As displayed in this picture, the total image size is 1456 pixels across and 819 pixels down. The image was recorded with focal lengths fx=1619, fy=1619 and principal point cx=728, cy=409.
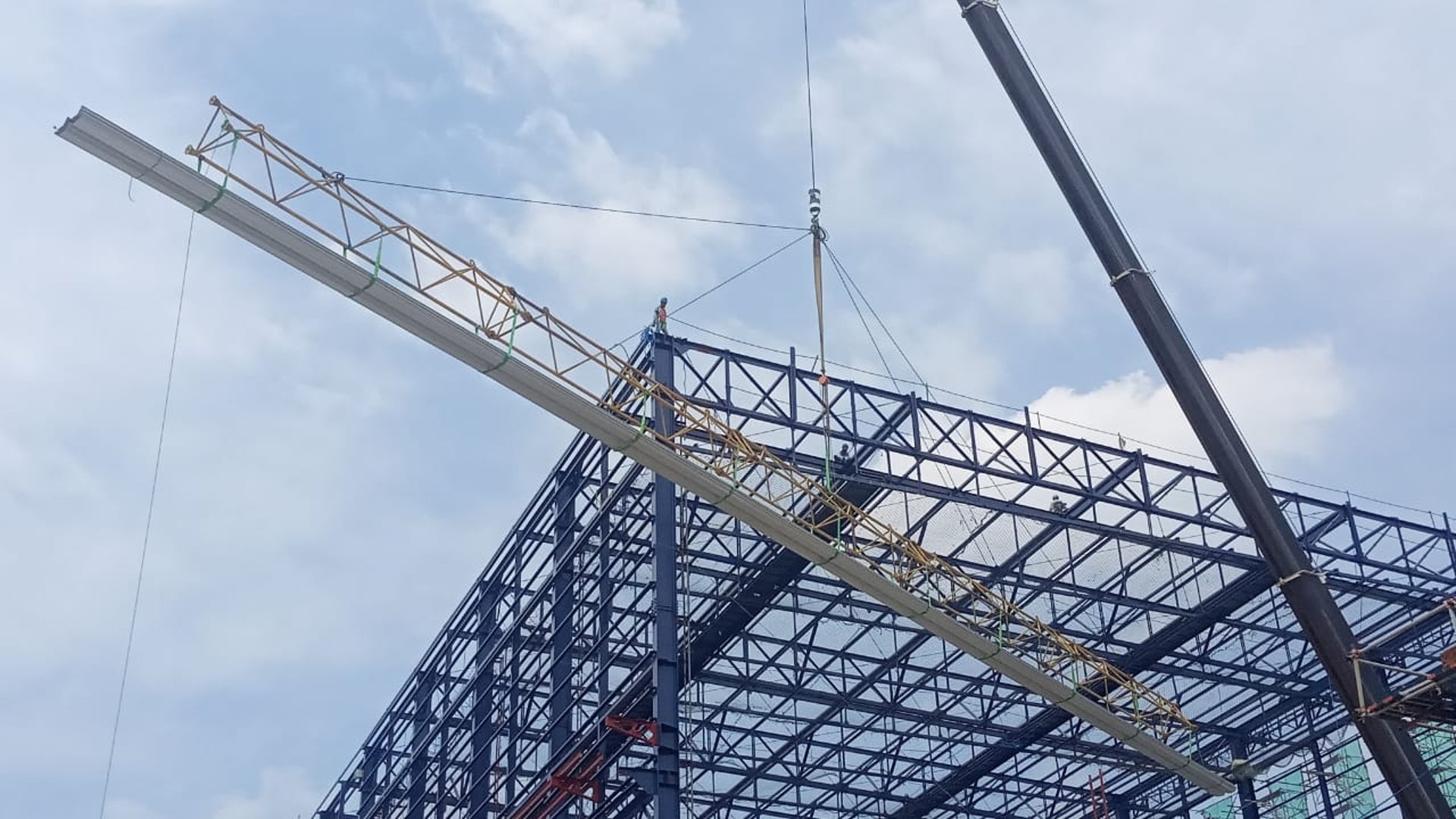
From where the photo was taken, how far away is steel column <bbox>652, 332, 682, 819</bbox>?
31359 millimetres

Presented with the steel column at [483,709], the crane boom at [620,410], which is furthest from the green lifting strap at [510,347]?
the steel column at [483,709]

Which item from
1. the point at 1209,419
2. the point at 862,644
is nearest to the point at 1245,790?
the point at 862,644

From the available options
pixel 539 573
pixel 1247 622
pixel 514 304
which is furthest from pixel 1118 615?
pixel 514 304

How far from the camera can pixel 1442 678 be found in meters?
20.3

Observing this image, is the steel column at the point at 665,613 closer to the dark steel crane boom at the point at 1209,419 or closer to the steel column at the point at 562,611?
the steel column at the point at 562,611

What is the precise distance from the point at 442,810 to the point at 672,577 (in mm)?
17453

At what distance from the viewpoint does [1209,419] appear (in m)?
23.5

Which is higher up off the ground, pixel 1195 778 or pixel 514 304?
pixel 514 304

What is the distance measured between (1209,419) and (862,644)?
64.1ft

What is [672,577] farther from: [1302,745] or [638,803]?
[1302,745]

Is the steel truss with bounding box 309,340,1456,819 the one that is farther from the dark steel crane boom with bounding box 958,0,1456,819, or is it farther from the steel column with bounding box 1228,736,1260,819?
the dark steel crane boom with bounding box 958,0,1456,819

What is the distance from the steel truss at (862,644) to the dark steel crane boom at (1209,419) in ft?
35.9

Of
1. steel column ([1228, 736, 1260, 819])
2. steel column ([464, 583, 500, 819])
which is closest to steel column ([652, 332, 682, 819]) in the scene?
steel column ([464, 583, 500, 819])

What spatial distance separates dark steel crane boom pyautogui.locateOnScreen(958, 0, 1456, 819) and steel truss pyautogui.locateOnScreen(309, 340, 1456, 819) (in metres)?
10.9
